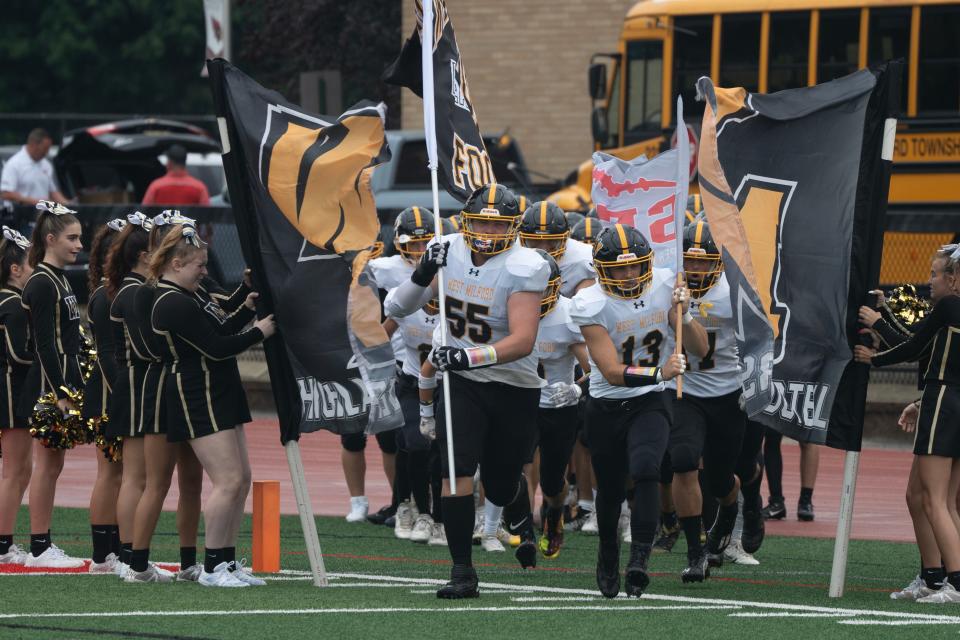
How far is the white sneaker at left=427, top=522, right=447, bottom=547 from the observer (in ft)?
41.3

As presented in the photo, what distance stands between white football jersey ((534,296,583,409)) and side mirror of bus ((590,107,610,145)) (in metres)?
11.7

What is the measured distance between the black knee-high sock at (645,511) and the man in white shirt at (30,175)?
13.2 m

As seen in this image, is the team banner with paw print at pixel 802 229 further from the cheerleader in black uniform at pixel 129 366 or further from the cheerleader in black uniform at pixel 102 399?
the cheerleader in black uniform at pixel 102 399

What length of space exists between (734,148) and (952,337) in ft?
5.08

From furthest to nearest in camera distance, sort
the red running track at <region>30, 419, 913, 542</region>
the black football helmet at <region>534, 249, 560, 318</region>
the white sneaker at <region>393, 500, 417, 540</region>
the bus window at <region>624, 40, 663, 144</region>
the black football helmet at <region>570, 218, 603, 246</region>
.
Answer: the bus window at <region>624, 40, 663, 144</region> < the red running track at <region>30, 419, 913, 542</region> < the black football helmet at <region>570, 218, 603, 246</region> < the white sneaker at <region>393, 500, 417, 540</region> < the black football helmet at <region>534, 249, 560, 318</region>

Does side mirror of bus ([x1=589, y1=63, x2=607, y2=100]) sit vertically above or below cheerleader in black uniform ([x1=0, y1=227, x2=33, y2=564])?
above

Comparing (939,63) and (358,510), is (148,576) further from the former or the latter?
(939,63)

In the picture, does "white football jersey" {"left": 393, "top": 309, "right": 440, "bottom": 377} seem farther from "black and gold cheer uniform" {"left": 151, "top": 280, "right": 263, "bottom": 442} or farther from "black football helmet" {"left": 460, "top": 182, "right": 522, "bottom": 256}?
"black and gold cheer uniform" {"left": 151, "top": 280, "right": 263, "bottom": 442}

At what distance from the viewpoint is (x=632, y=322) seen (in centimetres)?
1003

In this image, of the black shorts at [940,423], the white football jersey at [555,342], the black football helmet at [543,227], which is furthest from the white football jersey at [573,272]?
Result: the black shorts at [940,423]

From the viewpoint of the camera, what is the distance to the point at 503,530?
12.8 meters

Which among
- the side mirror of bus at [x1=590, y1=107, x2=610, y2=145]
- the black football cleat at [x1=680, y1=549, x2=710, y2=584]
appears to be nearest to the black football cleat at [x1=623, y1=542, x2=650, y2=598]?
the black football cleat at [x1=680, y1=549, x2=710, y2=584]

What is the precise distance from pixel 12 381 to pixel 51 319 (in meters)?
0.58

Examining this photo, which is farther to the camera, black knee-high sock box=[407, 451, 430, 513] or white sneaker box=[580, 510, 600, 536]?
white sneaker box=[580, 510, 600, 536]
